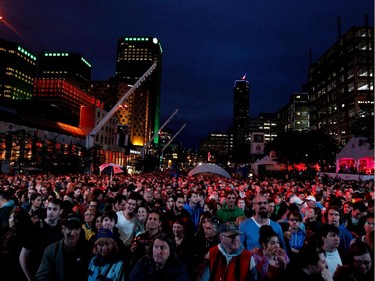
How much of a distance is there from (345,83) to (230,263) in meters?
90.4

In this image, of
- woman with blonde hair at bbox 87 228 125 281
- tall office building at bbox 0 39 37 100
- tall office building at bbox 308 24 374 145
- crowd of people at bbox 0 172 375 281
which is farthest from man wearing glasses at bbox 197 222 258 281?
tall office building at bbox 0 39 37 100

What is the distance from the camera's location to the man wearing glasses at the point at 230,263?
153 inches

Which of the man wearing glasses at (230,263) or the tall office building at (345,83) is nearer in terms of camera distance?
the man wearing glasses at (230,263)

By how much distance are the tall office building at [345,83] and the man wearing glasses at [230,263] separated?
7175cm

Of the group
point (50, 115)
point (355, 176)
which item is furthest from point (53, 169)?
point (355, 176)

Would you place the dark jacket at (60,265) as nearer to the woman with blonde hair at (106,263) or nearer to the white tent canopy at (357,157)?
the woman with blonde hair at (106,263)

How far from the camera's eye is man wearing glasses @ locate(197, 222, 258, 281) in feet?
12.8

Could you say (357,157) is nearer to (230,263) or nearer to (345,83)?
(230,263)

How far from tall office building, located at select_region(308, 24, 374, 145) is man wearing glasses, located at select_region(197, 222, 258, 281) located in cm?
7175

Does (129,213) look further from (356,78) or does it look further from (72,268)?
(356,78)

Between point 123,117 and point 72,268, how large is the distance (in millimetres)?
166238

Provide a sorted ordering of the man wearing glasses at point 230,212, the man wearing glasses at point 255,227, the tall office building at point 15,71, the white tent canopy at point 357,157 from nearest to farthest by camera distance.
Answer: the man wearing glasses at point 255,227 < the man wearing glasses at point 230,212 < the white tent canopy at point 357,157 < the tall office building at point 15,71

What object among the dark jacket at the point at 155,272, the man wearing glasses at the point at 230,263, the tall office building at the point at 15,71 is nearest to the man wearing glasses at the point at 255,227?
the man wearing glasses at the point at 230,263

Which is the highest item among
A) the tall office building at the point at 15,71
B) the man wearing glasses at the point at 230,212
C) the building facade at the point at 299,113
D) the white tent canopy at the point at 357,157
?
the tall office building at the point at 15,71
